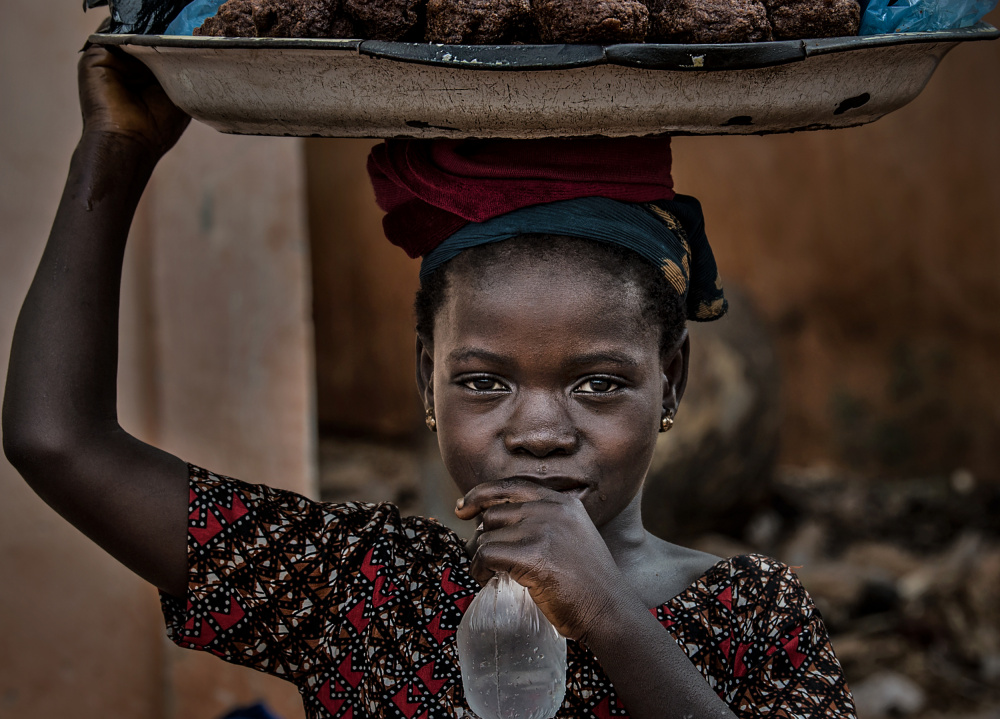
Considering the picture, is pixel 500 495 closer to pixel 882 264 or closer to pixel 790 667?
pixel 790 667

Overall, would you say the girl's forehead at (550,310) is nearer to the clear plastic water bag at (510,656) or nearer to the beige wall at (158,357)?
the clear plastic water bag at (510,656)

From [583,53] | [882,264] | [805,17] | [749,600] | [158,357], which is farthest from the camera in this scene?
[882,264]

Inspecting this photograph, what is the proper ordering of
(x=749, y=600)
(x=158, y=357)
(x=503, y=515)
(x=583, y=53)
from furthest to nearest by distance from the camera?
1. (x=158, y=357)
2. (x=749, y=600)
3. (x=503, y=515)
4. (x=583, y=53)

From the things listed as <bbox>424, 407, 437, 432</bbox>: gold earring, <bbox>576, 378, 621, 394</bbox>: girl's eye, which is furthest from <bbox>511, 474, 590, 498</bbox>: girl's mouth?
<bbox>424, 407, 437, 432</bbox>: gold earring

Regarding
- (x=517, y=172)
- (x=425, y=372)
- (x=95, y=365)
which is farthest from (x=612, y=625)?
(x=95, y=365)

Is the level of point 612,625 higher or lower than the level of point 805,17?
lower

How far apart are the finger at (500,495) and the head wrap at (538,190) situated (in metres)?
0.35

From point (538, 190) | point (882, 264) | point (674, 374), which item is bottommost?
point (882, 264)

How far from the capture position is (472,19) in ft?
4.06

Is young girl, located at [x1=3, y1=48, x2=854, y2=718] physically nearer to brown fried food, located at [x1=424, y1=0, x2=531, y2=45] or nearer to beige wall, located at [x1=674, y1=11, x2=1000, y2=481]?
brown fried food, located at [x1=424, y1=0, x2=531, y2=45]

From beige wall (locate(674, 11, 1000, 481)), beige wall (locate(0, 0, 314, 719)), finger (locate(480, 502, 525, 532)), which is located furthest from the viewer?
beige wall (locate(674, 11, 1000, 481))

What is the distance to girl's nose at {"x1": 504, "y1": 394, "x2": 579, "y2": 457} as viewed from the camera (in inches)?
56.9

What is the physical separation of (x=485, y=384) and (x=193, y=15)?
2.14 feet

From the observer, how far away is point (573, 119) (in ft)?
4.24
